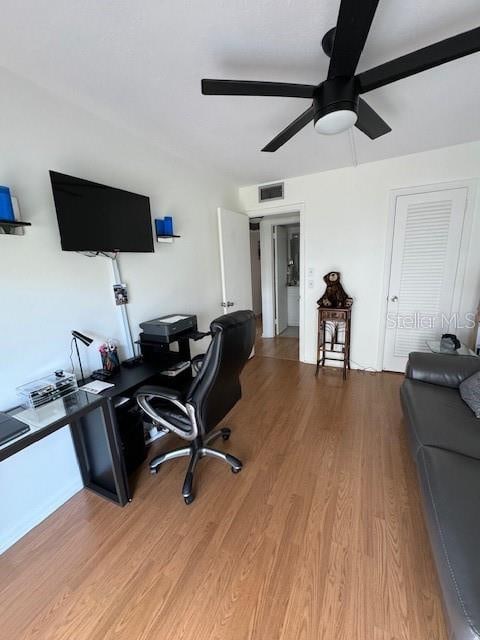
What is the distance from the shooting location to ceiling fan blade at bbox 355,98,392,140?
51.7 inches

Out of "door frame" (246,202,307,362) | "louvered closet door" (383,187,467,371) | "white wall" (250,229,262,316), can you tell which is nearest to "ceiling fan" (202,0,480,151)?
"louvered closet door" (383,187,467,371)

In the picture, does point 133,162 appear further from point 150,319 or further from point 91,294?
point 150,319

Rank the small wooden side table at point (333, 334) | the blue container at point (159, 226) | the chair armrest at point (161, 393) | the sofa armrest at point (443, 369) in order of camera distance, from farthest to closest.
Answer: the small wooden side table at point (333, 334) < the blue container at point (159, 226) < the sofa armrest at point (443, 369) < the chair armrest at point (161, 393)

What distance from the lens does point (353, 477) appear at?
169 centimetres

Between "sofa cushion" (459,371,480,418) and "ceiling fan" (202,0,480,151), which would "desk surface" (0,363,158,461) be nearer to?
"ceiling fan" (202,0,480,151)

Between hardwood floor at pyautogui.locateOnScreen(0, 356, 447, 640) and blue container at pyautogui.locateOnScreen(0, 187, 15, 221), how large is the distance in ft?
5.45

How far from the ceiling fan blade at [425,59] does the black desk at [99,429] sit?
6.37ft

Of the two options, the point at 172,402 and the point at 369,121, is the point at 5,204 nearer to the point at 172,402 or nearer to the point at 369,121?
the point at 172,402

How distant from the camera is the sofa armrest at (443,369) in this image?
1.87 metres

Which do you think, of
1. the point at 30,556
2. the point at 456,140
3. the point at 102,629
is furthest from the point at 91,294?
the point at 456,140

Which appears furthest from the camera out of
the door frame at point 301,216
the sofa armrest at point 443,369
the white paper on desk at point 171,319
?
the door frame at point 301,216

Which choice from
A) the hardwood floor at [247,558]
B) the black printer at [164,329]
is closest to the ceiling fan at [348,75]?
the black printer at [164,329]

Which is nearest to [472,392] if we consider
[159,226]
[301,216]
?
[301,216]

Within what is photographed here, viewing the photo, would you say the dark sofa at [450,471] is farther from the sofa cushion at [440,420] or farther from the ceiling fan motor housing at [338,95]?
the ceiling fan motor housing at [338,95]
